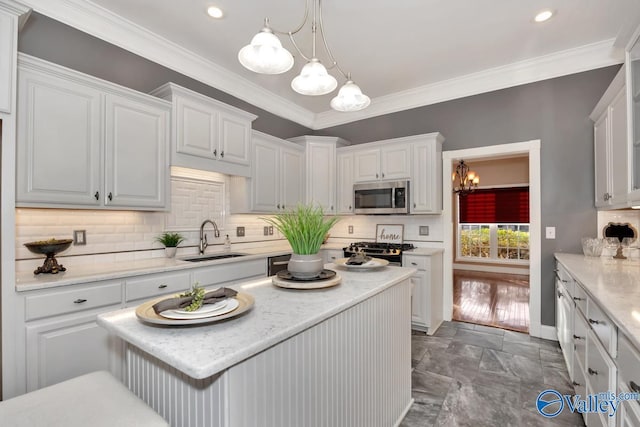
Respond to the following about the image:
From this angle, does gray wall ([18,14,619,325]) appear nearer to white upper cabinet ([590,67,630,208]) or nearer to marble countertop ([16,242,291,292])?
white upper cabinet ([590,67,630,208])

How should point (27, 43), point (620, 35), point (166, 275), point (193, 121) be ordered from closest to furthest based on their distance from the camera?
point (620, 35) → point (27, 43) → point (166, 275) → point (193, 121)

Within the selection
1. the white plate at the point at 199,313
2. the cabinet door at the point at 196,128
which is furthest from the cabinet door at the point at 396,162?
the white plate at the point at 199,313

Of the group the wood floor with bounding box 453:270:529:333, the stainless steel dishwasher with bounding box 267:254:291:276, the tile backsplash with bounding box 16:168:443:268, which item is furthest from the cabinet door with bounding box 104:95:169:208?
the wood floor with bounding box 453:270:529:333

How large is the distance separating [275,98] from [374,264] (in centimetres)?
298

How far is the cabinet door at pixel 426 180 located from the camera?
356cm

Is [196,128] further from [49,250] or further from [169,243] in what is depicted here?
[49,250]

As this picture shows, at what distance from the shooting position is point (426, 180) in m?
3.59

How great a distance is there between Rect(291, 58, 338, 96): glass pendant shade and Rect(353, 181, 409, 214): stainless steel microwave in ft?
7.16

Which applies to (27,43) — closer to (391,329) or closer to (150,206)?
(150,206)

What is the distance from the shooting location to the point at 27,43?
7.10 feet

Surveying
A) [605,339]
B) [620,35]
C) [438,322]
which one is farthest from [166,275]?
[620,35]

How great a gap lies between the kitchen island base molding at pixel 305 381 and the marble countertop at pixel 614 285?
0.94 metres

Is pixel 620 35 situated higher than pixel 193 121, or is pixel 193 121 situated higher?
pixel 620 35

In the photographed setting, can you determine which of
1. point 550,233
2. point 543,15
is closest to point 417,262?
point 550,233
